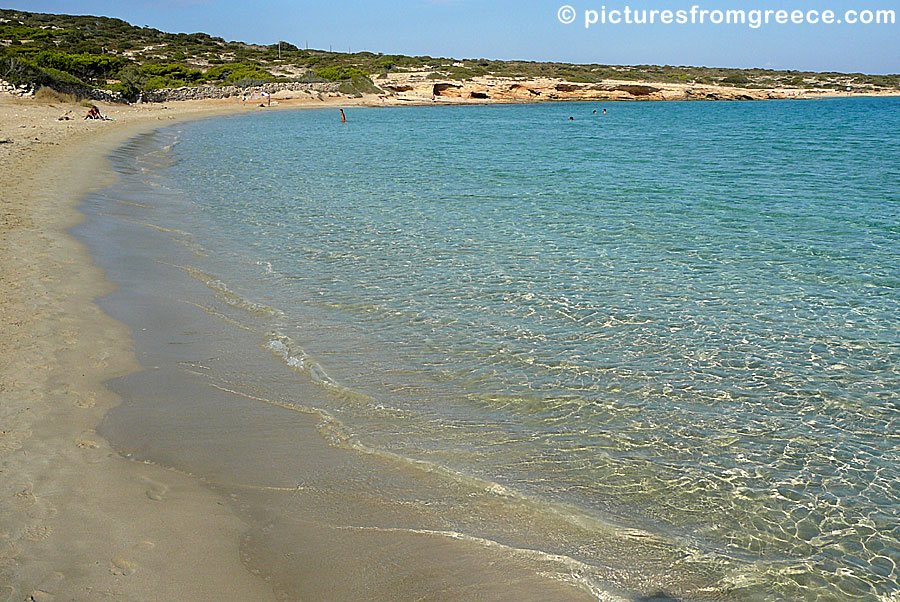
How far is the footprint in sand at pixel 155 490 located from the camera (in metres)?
3.93

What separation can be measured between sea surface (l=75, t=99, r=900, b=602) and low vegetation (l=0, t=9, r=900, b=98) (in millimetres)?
34764

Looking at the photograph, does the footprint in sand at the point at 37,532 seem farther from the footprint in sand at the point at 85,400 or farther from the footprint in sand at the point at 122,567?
Answer: the footprint in sand at the point at 85,400

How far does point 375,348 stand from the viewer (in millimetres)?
6504

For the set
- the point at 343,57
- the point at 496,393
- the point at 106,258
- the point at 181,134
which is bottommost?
the point at 496,393

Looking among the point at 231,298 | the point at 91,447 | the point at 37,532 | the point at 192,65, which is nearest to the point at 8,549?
the point at 37,532

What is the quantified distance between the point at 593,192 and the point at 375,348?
10.7 meters

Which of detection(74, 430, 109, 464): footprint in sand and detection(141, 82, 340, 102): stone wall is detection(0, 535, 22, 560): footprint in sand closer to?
detection(74, 430, 109, 464): footprint in sand

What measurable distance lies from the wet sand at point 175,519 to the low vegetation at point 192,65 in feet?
128

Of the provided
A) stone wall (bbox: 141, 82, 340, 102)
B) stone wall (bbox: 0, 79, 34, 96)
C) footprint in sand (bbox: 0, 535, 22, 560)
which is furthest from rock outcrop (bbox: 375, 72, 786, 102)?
footprint in sand (bbox: 0, 535, 22, 560)

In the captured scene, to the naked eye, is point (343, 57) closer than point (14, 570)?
No

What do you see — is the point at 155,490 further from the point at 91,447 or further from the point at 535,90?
the point at 535,90

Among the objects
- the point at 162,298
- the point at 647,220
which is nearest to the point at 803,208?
the point at 647,220

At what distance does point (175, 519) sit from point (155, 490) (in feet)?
1.17

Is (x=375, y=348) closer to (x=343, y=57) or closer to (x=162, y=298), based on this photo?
(x=162, y=298)
